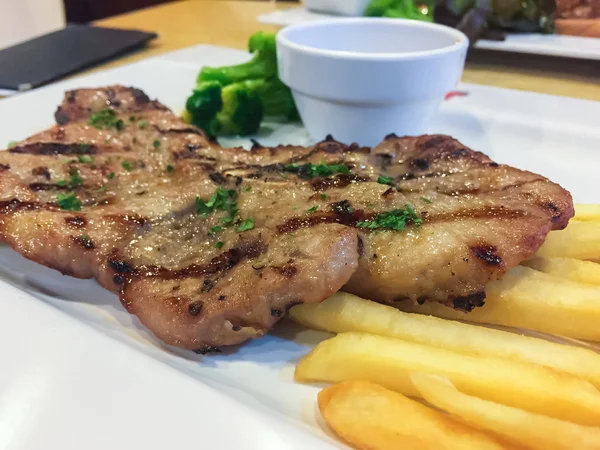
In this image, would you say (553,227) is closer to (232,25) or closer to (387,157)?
(387,157)

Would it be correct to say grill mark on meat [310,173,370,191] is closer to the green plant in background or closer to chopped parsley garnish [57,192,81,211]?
chopped parsley garnish [57,192,81,211]

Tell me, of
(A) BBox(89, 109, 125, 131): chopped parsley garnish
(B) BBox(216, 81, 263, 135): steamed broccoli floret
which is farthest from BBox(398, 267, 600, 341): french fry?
(B) BBox(216, 81, 263, 135): steamed broccoli floret

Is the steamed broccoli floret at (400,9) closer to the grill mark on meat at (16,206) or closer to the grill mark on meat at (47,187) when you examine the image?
the grill mark on meat at (47,187)

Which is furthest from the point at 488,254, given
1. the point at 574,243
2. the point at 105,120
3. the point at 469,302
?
the point at 105,120

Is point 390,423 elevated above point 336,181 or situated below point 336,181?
below

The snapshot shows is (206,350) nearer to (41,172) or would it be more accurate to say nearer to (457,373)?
(457,373)

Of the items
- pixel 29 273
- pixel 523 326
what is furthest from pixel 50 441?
pixel 523 326

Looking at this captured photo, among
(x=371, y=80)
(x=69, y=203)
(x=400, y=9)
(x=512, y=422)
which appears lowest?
(x=512, y=422)
